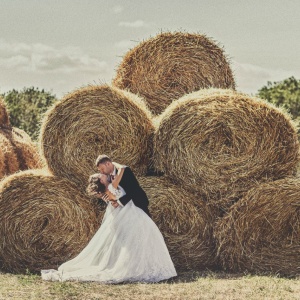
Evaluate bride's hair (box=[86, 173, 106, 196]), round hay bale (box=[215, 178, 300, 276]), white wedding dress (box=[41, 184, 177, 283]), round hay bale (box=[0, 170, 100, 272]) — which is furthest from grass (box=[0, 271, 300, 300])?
bride's hair (box=[86, 173, 106, 196])

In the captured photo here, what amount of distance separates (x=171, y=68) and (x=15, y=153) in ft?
9.22

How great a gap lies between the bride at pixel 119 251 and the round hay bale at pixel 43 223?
408 millimetres

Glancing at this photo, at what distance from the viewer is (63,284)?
695 centimetres

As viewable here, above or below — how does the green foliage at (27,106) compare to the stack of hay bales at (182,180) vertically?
above

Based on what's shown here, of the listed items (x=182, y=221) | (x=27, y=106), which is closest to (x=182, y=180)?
(x=182, y=221)

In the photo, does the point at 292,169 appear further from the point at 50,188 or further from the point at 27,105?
the point at 27,105

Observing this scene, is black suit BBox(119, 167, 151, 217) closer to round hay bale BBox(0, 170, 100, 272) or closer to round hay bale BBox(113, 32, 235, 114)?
round hay bale BBox(0, 170, 100, 272)

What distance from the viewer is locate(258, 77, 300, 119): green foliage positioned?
2312 centimetres

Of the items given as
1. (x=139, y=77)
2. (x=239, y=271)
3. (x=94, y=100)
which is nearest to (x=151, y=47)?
(x=139, y=77)

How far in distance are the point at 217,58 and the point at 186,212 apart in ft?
9.10

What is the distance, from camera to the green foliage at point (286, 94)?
23.1m

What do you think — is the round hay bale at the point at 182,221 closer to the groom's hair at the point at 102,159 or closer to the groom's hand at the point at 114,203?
the groom's hand at the point at 114,203

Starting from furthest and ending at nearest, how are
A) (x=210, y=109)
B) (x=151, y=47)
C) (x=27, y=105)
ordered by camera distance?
(x=27, y=105), (x=151, y=47), (x=210, y=109)

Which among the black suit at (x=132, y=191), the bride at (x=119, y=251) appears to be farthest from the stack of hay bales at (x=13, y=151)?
the black suit at (x=132, y=191)
